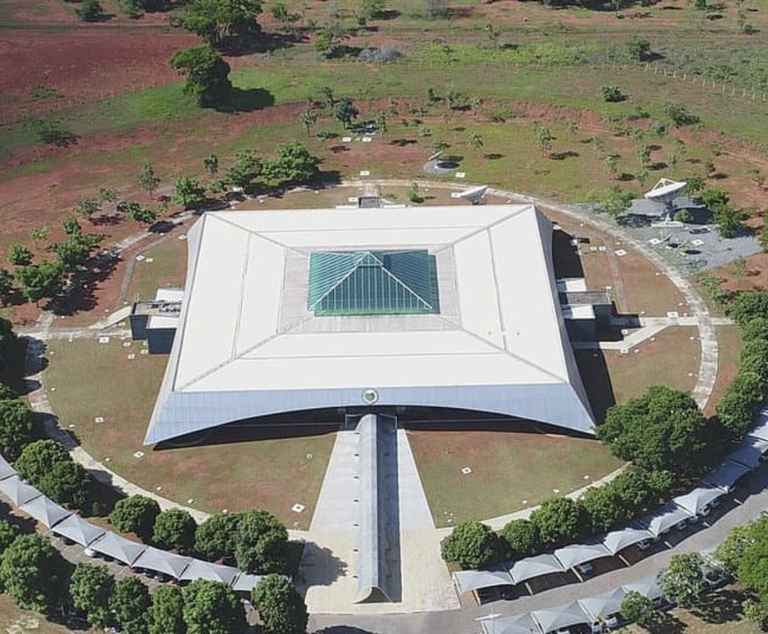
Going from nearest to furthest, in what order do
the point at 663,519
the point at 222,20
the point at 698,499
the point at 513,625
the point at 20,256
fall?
the point at 513,625 → the point at 663,519 → the point at 698,499 → the point at 20,256 → the point at 222,20

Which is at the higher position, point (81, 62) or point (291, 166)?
point (81, 62)

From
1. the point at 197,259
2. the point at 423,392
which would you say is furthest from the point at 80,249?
the point at 423,392

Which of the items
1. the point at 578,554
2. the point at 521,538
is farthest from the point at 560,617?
the point at 521,538

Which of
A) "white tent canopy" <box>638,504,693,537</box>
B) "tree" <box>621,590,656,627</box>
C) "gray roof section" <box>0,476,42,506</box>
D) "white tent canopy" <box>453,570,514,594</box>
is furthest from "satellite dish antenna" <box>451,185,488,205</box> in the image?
"gray roof section" <box>0,476,42,506</box>

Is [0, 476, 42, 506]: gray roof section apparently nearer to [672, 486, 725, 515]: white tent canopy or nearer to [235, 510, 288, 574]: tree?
[235, 510, 288, 574]: tree

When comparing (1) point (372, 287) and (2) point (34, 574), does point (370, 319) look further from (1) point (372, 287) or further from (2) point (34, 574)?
(2) point (34, 574)

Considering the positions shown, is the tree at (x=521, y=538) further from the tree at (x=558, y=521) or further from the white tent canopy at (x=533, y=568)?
the white tent canopy at (x=533, y=568)
